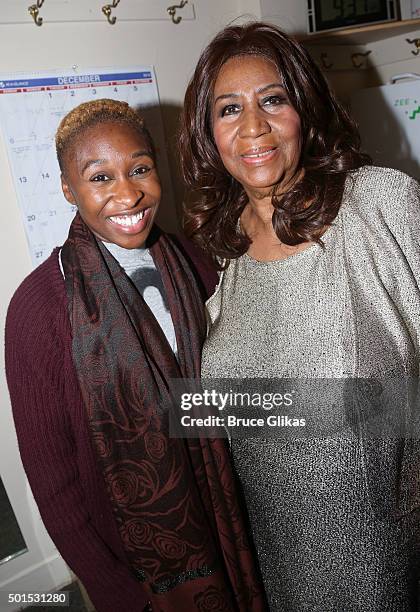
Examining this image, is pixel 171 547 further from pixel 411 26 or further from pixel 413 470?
pixel 411 26

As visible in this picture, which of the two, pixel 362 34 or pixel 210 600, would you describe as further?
pixel 362 34

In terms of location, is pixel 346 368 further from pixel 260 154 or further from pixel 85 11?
pixel 85 11

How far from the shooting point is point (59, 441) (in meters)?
0.90

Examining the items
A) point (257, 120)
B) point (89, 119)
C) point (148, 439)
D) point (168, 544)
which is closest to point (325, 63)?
point (257, 120)

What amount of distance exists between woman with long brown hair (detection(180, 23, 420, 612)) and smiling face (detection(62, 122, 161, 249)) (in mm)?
185

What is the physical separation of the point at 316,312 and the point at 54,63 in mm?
986

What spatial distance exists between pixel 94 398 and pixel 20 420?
0.49ft

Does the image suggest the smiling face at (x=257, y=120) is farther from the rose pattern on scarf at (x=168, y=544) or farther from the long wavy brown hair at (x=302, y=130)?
the rose pattern on scarf at (x=168, y=544)

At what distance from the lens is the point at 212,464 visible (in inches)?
38.4

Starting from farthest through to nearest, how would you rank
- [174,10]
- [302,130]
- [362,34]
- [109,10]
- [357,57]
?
[357,57] → [362,34] → [174,10] → [109,10] → [302,130]

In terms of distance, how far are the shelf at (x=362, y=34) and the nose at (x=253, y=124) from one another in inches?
33.4

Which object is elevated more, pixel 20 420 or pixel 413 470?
pixel 20 420

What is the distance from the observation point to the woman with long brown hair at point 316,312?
32.6 inches

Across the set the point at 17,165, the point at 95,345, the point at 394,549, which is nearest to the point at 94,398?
the point at 95,345
